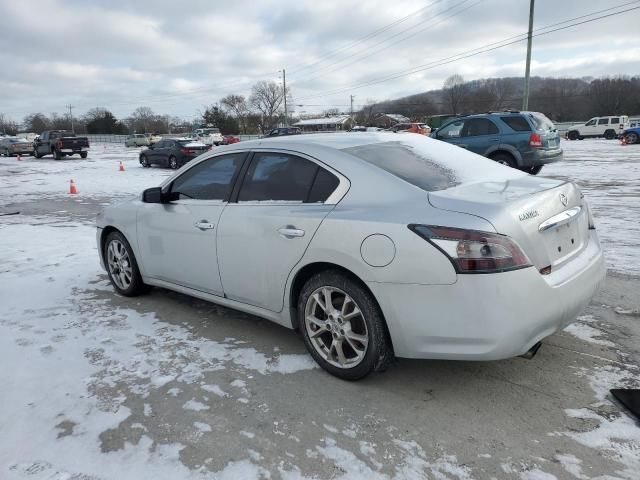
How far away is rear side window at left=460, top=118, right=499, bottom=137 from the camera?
42.1ft

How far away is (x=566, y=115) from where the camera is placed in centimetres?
8444

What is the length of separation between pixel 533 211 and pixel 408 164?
0.90 metres

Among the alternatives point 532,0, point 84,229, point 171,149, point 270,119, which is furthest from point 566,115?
point 84,229

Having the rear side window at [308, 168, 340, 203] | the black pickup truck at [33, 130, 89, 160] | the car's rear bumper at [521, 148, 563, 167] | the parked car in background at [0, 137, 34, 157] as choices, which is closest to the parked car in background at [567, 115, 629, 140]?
the car's rear bumper at [521, 148, 563, 167]

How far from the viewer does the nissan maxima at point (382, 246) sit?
2.66 m

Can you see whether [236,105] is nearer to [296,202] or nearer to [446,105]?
[446,105]

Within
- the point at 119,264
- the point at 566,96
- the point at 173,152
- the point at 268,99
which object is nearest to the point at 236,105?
the point at 268,99

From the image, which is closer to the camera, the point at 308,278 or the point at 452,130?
the point at 308,278

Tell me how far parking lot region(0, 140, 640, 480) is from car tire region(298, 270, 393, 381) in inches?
6.0

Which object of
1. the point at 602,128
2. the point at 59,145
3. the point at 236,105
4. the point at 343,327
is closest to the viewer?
the point at 343,327

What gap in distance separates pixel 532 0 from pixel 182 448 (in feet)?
114

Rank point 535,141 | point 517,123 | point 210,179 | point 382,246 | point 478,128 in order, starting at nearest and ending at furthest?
point 382,246, point 210,179, point 535,141, point 517,123, point 478,128

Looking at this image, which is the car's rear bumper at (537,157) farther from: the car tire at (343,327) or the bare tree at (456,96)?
the bare tree at (456,96)

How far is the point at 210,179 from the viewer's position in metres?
4.20
